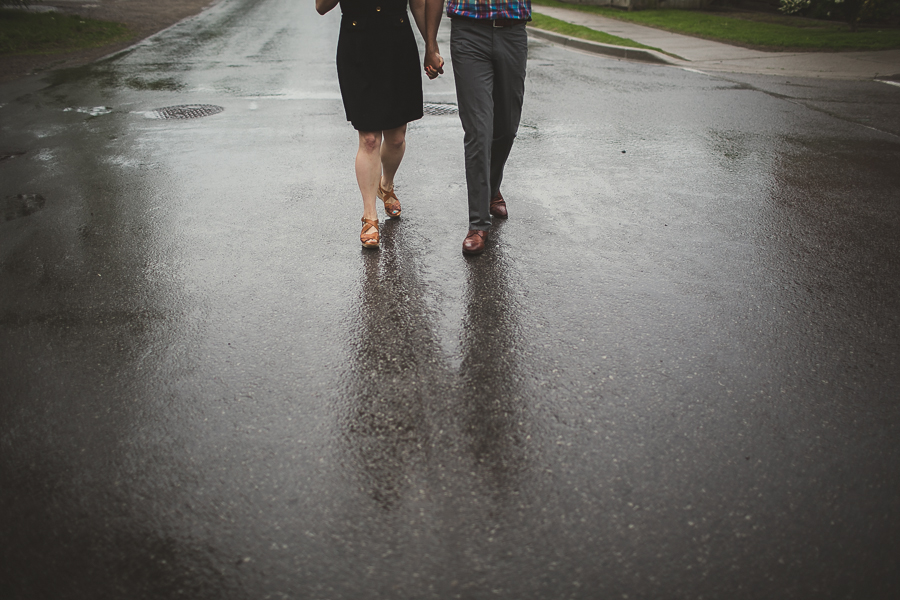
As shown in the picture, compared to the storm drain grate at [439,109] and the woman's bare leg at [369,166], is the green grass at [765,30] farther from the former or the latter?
the woman's bare leg at [369,166]

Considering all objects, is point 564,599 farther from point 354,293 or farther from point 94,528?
point 354,293

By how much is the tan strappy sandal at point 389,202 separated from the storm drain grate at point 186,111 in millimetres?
4096

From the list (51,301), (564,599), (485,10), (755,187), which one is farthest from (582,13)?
(564,599)

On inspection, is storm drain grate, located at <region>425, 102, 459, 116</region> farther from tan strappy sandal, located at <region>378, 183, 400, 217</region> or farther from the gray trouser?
the gray trouser

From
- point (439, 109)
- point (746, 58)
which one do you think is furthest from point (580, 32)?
point (439, 109)

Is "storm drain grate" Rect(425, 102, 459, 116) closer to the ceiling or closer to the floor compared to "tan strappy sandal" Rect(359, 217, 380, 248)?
closer to the ceiling

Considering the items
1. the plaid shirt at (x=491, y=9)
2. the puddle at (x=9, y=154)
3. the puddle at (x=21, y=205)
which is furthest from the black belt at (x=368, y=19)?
the puddle at (x=9, y=154)

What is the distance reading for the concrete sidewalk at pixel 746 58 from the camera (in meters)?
10.9

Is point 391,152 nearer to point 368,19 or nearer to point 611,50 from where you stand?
Answer: point 368,19

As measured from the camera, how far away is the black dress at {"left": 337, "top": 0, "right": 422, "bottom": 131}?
13.4 ft

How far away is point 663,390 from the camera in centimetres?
290

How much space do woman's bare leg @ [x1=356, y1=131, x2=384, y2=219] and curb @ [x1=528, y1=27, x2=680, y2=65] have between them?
9242mm

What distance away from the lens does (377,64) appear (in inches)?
165

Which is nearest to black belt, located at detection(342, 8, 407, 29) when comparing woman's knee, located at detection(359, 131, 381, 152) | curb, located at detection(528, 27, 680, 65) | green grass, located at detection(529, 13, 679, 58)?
woman's knee, located at detection(359, 131, 381, 152)
